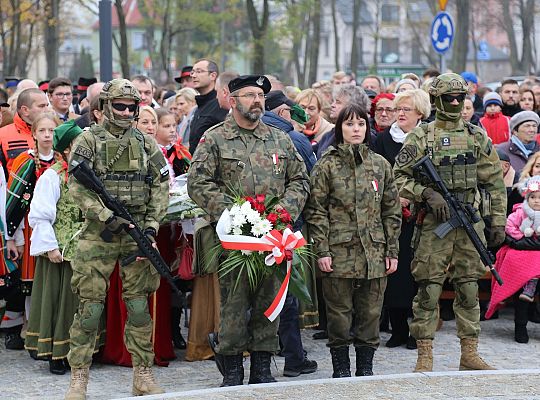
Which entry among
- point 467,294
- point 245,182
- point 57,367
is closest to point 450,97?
point 467,294

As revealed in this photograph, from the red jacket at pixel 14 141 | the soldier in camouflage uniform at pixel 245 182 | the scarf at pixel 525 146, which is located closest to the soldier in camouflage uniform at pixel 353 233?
the soldier in camouflage uniform at pixel 245 182

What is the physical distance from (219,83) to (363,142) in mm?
1897

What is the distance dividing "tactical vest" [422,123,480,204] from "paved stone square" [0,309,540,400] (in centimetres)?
145

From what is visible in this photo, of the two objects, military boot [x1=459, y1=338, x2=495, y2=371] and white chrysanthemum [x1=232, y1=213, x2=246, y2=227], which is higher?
white chrysanthemum [x1=232, y1=213, x2=246, y2=227]

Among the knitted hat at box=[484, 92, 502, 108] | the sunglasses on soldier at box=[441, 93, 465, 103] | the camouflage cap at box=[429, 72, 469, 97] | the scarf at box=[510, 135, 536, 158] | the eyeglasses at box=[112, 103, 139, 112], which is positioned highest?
the knitted hat at box=[484, 92, 502, 108]

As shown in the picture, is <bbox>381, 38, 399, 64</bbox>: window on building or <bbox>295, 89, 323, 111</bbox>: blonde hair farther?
<bbox>381, 38, 399, 64</bbox>: window on building

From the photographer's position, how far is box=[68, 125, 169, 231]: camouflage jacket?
7516 mm

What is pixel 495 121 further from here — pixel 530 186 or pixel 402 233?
pixel 402 233

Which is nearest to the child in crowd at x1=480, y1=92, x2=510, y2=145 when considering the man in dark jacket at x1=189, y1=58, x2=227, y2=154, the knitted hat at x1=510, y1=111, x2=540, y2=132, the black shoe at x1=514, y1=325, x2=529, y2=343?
the knitted hat at x1=510, y1=111, x2=540, y2=132

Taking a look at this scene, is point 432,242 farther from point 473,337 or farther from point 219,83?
point 219,83

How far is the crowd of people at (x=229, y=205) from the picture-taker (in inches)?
302

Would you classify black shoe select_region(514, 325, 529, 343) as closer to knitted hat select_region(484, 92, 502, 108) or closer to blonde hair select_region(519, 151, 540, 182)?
blonde hair select_region(519, 151, 540, 182)

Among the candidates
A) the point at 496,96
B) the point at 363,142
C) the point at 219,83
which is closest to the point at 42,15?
the point at 496,96

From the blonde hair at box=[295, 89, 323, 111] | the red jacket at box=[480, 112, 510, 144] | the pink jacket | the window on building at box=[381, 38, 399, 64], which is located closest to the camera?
the pink jacket
